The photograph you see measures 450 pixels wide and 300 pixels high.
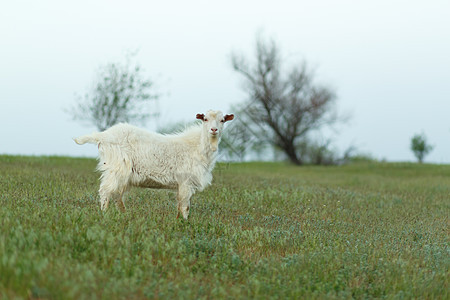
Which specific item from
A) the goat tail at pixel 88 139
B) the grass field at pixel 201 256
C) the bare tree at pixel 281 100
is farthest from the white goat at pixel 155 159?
the bare tree at pixel 281 100

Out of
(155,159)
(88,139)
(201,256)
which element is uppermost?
(88,139)

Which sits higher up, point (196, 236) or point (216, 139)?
point (216, 139)

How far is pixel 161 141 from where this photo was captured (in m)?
8.58

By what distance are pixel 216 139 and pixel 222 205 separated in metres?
2.65

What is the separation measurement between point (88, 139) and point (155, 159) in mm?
1320

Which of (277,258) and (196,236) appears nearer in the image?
(277,258)

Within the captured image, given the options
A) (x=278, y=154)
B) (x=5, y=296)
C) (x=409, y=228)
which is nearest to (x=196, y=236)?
(x=5, y=296)

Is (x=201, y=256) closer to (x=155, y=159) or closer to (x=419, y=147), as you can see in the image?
(x=155, y=159)

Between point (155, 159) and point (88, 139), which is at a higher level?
point (88, 139)

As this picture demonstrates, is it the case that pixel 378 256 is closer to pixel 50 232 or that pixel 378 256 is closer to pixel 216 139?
pixel 216 139

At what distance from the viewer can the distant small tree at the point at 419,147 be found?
49875mm

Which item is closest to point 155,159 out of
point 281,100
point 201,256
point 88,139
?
point 88,139

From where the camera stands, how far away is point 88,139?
8289mm

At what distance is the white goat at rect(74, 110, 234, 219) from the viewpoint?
8117 millimetres
